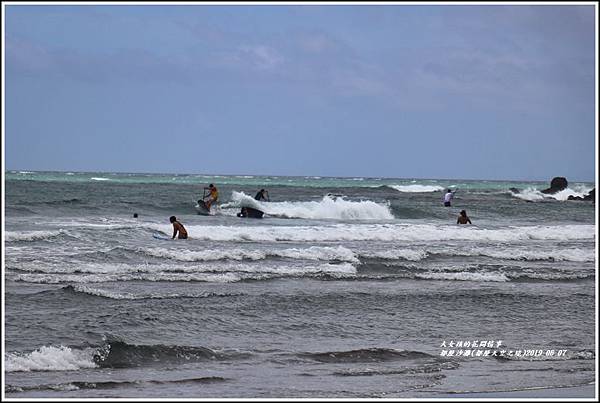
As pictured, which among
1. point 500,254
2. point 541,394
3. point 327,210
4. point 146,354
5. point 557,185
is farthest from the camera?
point 557,185

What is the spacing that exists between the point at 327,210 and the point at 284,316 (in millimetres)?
26650

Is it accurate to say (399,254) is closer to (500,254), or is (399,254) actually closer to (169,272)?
(500,254)

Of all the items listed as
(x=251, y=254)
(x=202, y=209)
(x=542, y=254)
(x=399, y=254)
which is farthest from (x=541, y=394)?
(x=202, y=209)

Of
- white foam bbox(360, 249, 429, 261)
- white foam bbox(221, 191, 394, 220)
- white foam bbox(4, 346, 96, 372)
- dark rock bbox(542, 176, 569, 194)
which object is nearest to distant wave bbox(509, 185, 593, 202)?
dark rock bbox(542, 176, 569, 194)

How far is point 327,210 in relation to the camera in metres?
38.9

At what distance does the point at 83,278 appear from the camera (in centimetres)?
1518

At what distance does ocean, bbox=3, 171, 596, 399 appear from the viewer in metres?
8.80

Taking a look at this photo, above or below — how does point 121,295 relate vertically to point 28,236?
below

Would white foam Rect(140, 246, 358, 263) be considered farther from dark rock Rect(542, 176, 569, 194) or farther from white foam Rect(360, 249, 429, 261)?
dark rock Rect(542, 176, 569, 194)

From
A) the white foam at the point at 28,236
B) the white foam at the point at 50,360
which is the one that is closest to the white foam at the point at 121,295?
the white foam at the point at 50,360

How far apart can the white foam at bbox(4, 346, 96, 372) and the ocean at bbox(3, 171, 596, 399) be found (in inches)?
0.9

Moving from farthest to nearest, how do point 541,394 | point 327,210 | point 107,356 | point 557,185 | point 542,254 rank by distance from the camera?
point 557,185 < point 327,210 < point 542,254 < point 107,356 < point 541,394

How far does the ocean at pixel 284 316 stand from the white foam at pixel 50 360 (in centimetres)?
2

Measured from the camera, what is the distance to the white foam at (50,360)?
30.0 feet
